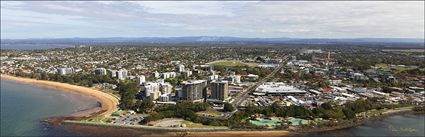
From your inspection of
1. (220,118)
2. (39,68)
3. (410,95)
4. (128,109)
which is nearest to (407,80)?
(410,95)

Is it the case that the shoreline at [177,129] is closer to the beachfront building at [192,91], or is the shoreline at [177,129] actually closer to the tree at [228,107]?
the tree at [228,107]

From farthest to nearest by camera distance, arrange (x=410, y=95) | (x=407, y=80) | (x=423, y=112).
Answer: (x=407, y=80), (x=410, y=95), (x=423, y=112)

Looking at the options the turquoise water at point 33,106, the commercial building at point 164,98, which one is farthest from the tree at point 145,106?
the turquoise water at point 33,106

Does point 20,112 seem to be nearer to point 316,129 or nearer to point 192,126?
point 192,126

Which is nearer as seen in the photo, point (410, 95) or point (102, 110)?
point (102, 110)

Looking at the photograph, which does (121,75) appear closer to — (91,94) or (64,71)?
(91,94)

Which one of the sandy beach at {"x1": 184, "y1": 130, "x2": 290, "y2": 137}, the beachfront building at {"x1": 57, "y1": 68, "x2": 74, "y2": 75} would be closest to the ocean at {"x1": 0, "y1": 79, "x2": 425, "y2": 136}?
the sandy beach at {"x1": 184, "y1": 130, "x2": 290, "y2": 137}

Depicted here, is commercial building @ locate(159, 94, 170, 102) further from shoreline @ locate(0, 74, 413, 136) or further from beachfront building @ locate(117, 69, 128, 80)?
beachfront building @ locate(117, 69, 128, 80)
